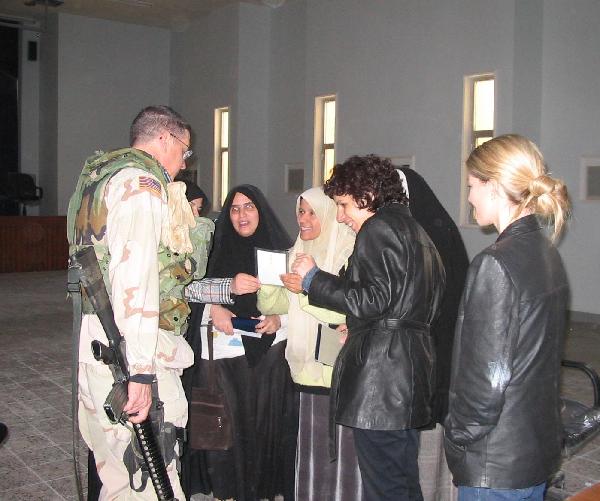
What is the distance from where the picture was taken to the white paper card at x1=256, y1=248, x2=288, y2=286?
2756mm

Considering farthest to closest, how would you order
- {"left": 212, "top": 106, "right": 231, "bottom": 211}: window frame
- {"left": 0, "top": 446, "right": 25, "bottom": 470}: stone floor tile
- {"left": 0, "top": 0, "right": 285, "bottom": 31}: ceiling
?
{"left": 212, "top": 106, "right": 231, "bottom": 211}: window frame < {"left": 0, "top": 0, "right": 285, "bottom": 31}: ceiling < {"left": 0, "top": 446, "right": 25, "bottom": 470}: stone floor tile

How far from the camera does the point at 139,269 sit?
2.16 meters

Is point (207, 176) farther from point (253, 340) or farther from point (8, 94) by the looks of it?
point (253, 340)

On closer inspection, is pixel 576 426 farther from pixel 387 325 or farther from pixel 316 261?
pixel 316 261

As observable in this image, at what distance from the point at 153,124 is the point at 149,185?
1.20 feet

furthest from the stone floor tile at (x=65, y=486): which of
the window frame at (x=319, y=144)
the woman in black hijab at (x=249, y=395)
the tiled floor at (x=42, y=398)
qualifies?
the window frame at (x=319, y=144)

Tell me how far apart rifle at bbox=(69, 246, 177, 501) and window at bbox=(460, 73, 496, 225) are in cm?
821

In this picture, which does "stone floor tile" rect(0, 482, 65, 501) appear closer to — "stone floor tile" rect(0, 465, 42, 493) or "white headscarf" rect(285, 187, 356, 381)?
"stone floor tile" rect(0, 465, 42, 493)

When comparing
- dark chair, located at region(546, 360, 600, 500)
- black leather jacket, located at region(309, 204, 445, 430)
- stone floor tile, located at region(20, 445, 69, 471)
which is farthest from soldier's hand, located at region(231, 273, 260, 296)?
stone floor tile, located at region(20, 445, 69, 471)

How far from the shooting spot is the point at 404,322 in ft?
7.43

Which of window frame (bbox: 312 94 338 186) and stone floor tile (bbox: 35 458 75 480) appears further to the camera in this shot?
window frame (bbox: 312 94 338 186)

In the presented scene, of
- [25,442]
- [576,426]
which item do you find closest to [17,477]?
[25,442]

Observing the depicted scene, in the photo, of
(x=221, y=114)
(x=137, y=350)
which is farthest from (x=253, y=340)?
(x=221, y=114)

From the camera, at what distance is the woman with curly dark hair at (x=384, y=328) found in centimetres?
223
